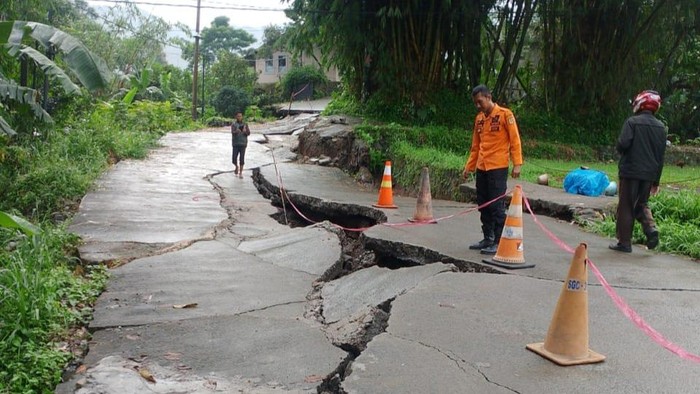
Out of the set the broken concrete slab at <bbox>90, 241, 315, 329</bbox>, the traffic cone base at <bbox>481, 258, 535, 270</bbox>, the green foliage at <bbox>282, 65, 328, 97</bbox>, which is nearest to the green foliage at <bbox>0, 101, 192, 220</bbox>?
the broken concrete slab at <bbox>90, 241, 315, 329</bbox>

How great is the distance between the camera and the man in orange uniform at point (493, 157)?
619 cm

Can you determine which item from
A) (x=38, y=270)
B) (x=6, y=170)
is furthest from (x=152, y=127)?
(x=38, y=270)

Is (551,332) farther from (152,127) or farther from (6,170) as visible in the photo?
(152,127)

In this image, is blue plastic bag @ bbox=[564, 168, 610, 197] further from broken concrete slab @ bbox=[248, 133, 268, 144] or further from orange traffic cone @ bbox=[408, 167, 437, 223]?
broken concrete slab @ bbox=[248, 133, 268, 144]

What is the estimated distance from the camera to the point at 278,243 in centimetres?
792

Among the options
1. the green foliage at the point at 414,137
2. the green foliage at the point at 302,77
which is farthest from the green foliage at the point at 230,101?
the green foliage at the point at 414,137

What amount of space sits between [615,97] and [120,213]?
44.0 feet

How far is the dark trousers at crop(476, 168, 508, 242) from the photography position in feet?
20.6

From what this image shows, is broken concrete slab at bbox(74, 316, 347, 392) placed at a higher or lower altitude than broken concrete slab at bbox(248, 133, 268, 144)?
lower

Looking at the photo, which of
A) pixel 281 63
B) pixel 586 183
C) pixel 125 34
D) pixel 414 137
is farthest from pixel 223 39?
pixel 586 183

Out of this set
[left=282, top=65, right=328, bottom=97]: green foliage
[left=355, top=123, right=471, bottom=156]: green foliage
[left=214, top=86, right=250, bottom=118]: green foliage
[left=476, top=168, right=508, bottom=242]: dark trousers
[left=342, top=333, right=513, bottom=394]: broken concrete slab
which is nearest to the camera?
[left=342, top=333, right=513, bottom=394]: broken concrete slab

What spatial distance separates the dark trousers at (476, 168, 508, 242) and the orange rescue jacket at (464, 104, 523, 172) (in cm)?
8

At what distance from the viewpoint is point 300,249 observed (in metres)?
7.54

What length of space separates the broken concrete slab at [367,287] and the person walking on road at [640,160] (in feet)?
7.16
